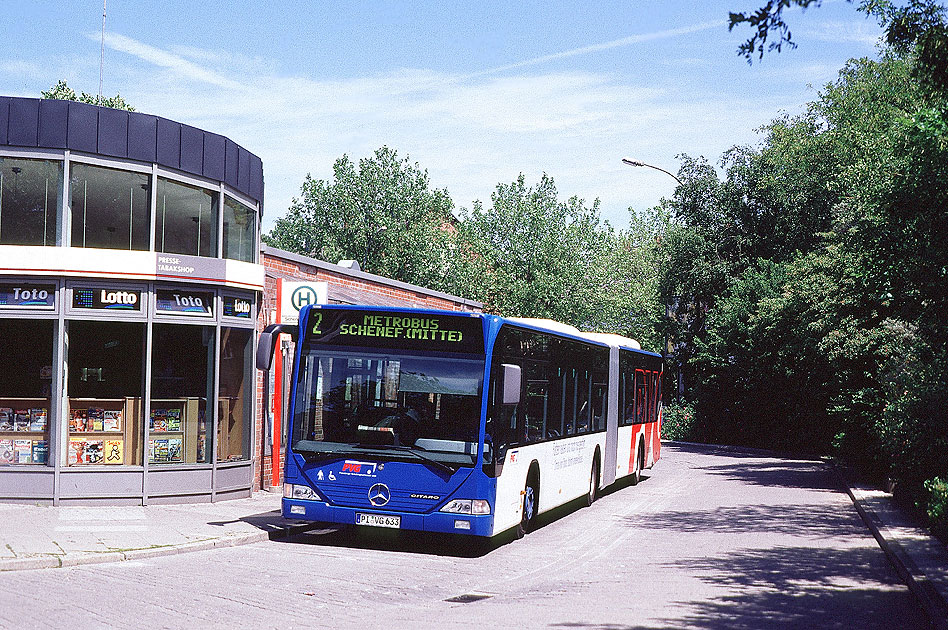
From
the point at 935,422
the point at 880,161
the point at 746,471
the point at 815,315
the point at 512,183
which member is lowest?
the point at 746,471

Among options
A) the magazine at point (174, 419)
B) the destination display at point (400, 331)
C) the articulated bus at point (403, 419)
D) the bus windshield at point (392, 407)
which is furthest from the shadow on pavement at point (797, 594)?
the magazine at point (174, 419)

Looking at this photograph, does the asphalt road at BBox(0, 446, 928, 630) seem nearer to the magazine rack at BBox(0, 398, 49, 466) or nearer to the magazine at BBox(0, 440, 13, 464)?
the magazine rack at BBox(0, 398, 49, 466)

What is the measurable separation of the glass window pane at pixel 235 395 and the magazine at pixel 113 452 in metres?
1.54

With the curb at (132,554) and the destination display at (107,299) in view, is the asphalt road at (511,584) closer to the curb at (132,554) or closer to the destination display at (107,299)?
the curb at (132,554)

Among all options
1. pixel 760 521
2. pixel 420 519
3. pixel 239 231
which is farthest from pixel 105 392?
pixel 760 521

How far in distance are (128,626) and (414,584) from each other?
121 inches

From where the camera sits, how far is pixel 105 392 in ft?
49.0

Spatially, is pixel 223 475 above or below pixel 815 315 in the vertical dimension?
below

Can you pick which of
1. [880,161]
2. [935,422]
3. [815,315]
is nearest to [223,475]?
[935,422]

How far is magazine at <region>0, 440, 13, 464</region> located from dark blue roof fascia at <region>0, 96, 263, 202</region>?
415 cm

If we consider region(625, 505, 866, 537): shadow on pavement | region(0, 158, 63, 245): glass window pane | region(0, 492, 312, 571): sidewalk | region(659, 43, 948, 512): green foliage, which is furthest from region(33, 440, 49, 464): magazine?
region(659, 43, 948, 512): green foliage

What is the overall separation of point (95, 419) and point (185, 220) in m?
3.20

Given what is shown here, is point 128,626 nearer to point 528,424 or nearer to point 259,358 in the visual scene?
point 259,358

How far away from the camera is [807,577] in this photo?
10.8m
